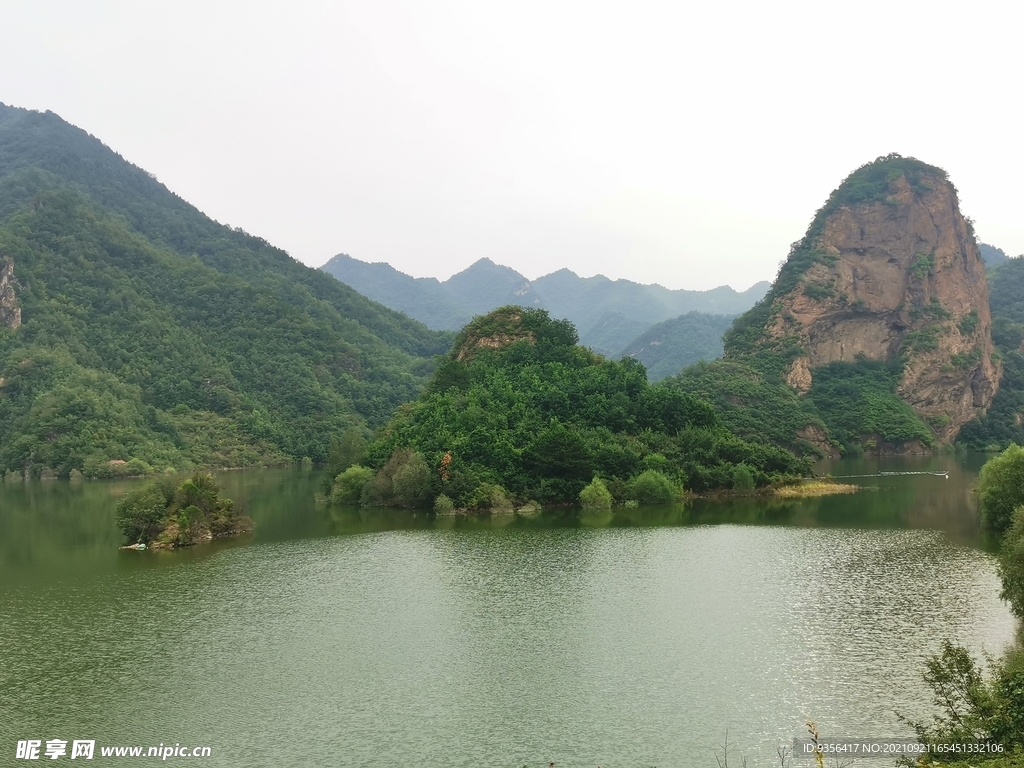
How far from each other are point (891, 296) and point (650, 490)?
305 ft

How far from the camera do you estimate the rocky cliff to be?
119m

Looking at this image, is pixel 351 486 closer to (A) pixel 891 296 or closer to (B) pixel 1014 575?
(B) pixel 1014 575

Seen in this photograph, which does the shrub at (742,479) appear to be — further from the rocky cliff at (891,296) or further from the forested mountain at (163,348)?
the rocky cliff at (891,296)

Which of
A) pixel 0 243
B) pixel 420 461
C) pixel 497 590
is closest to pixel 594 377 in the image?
pixel 420 461

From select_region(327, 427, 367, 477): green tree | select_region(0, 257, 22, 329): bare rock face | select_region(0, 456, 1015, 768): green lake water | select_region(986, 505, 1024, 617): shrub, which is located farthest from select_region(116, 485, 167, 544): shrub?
select_region(0, 257, 22, 329): bare rock face

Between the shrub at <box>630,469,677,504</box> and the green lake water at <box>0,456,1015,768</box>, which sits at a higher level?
the shrub at <box>630,469,677,504</box>

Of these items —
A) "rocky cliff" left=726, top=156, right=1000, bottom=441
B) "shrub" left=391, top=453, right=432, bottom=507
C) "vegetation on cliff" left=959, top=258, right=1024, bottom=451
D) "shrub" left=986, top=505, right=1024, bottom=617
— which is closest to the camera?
"shrub" left=986, top=505, right=1024, bottom=617

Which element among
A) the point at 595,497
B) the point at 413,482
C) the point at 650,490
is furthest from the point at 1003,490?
the point at 413,482

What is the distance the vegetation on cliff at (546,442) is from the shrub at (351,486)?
8 centimetres

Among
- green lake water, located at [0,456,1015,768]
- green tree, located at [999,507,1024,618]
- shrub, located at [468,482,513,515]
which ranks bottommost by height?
green lake water, located at [0,456,1015,768]

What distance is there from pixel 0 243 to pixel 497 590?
124 metres

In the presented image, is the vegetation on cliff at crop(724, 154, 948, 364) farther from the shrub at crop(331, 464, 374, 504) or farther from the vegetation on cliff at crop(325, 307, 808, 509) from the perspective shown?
the shrub at crop(331, 464, 374, 504)

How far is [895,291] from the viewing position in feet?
417

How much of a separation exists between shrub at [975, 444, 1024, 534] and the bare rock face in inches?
4803
